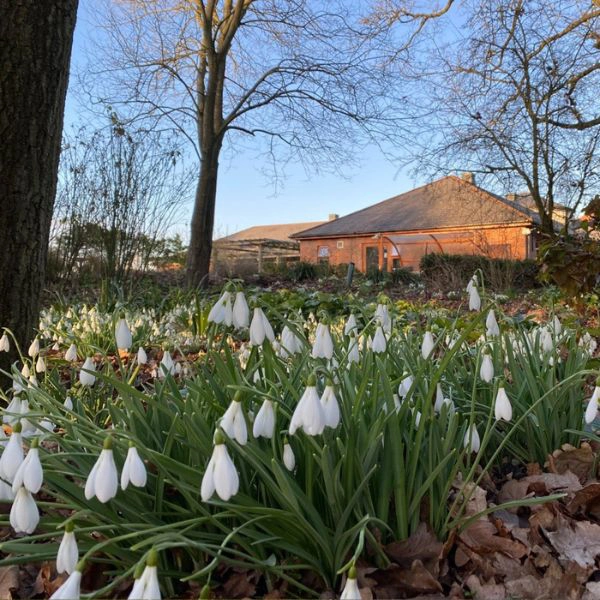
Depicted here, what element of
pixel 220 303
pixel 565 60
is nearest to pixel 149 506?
pixel 220 303

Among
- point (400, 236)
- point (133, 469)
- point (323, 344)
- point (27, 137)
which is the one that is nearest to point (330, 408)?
point (323, 344)

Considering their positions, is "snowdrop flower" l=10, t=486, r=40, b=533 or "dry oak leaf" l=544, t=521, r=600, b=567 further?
"dry oak leaf" l=544, t=521, r=600, b=567

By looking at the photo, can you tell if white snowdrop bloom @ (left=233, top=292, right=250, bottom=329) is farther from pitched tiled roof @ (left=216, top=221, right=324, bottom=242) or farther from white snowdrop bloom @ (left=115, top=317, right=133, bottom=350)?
pitched tiled roof @ (left=216, top=221, right=324, bottom=242)

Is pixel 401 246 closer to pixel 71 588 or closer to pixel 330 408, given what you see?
pixel 330 408

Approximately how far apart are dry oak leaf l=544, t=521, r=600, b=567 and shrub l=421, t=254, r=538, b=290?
10.3 meters

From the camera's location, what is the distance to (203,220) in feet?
38.4

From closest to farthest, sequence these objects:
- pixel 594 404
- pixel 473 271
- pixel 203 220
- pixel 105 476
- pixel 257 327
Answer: pixel 105 476
pixel 594 404
pixel 257 327
pixel 203 220
pixel 473 271

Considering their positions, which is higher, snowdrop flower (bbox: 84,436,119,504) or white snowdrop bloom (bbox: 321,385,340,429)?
white snowdrop bloom (bbox: 321,385,340,429)

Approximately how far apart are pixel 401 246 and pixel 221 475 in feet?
85.9

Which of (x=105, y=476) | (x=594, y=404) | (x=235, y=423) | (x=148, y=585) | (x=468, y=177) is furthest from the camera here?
(x=468, y=177)

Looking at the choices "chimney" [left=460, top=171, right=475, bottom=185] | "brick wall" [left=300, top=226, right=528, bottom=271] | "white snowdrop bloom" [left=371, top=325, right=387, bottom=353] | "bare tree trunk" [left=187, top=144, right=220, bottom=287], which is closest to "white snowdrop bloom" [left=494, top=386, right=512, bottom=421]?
"white snowdrop bloom" [left=371, top=325, right=387, bottom=353]

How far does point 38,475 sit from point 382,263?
85.1 ft

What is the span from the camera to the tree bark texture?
283 cm

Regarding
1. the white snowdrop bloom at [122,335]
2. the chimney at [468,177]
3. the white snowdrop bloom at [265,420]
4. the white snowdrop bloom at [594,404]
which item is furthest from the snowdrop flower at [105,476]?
the chimney at [468,177]
